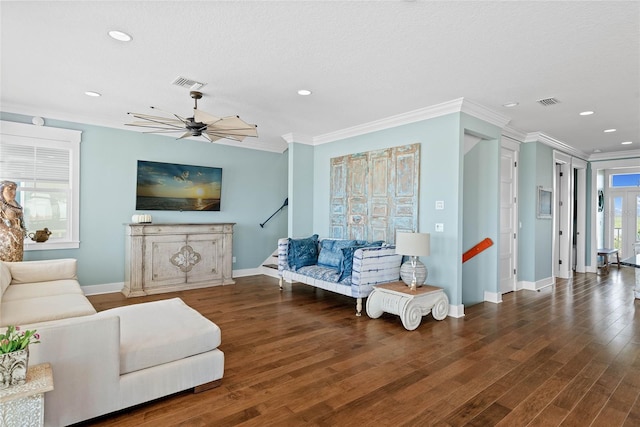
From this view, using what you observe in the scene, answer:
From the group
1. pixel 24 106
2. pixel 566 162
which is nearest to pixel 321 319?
pixel 24 106

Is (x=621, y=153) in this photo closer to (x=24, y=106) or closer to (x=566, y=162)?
(x=566, y=162)

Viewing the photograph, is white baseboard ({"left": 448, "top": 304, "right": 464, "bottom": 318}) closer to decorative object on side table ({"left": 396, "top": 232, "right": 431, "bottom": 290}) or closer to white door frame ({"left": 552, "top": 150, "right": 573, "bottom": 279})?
decorative object on side table ({"left": 396, "top": 232, "right": 431, "bottom": 290})

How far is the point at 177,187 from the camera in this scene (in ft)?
19.4

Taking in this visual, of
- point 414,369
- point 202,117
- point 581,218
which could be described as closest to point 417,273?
point 414,369

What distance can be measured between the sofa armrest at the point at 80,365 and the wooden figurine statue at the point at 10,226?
2970 mm

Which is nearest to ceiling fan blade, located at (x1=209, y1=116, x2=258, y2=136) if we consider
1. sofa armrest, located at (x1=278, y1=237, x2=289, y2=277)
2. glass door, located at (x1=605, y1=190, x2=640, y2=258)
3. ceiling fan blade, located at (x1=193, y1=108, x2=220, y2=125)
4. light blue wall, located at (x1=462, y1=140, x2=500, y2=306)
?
ceiling fan blade, located at (x1=193, y1=108, x2=220, y2=125)

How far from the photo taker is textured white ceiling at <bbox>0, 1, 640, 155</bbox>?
241 cm

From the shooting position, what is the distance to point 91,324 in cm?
203

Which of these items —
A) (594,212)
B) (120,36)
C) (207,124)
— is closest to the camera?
(120,36)

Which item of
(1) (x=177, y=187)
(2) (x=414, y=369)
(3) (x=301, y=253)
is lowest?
(2) (x=414, y=369)

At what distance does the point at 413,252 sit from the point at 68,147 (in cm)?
504

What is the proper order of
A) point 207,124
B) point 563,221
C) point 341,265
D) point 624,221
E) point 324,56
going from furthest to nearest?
point 624,221 → point 563,221 → point 341,265 → point 207,124 → point 324,56

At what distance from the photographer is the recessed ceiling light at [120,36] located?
2.70 metres

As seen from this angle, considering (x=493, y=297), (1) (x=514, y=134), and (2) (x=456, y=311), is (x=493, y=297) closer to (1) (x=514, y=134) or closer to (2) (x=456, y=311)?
(2) (x=456, y=311)
